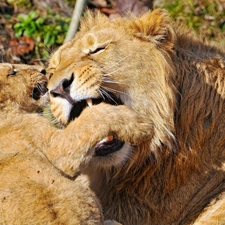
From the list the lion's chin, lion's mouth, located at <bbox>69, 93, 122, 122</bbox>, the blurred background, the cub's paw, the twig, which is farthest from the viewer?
the blurred background

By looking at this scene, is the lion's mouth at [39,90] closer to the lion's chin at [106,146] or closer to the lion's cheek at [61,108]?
the lion's cheek at [61,108]

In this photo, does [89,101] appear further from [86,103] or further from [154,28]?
[154,28]

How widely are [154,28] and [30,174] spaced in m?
1.31

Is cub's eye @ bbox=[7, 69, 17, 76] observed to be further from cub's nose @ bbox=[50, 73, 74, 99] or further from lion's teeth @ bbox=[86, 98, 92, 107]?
lion's teeth @ bbox=[86, 98, 92, 107]

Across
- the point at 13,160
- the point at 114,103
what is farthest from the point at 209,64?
the point at 13,160

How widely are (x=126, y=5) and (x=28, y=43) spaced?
3.23ft

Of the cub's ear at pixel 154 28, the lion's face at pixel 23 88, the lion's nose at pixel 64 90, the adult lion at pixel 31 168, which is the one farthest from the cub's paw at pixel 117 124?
the cub's ear at pixel 154 28

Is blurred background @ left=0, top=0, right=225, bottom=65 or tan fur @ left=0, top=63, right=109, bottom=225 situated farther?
blurred background @ left=0, top=0, right=225, bottom=65

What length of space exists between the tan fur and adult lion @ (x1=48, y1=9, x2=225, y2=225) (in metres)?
0.20

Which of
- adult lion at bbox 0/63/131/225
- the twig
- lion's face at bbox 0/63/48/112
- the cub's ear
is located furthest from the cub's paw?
the twig

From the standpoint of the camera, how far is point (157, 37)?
466 centimetres

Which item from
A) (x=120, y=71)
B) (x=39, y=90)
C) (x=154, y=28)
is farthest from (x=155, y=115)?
(x=39, y=90)

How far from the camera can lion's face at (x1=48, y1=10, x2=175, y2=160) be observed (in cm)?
445

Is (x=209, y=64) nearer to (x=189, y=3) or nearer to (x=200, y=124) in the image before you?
(x=200, y=124)
